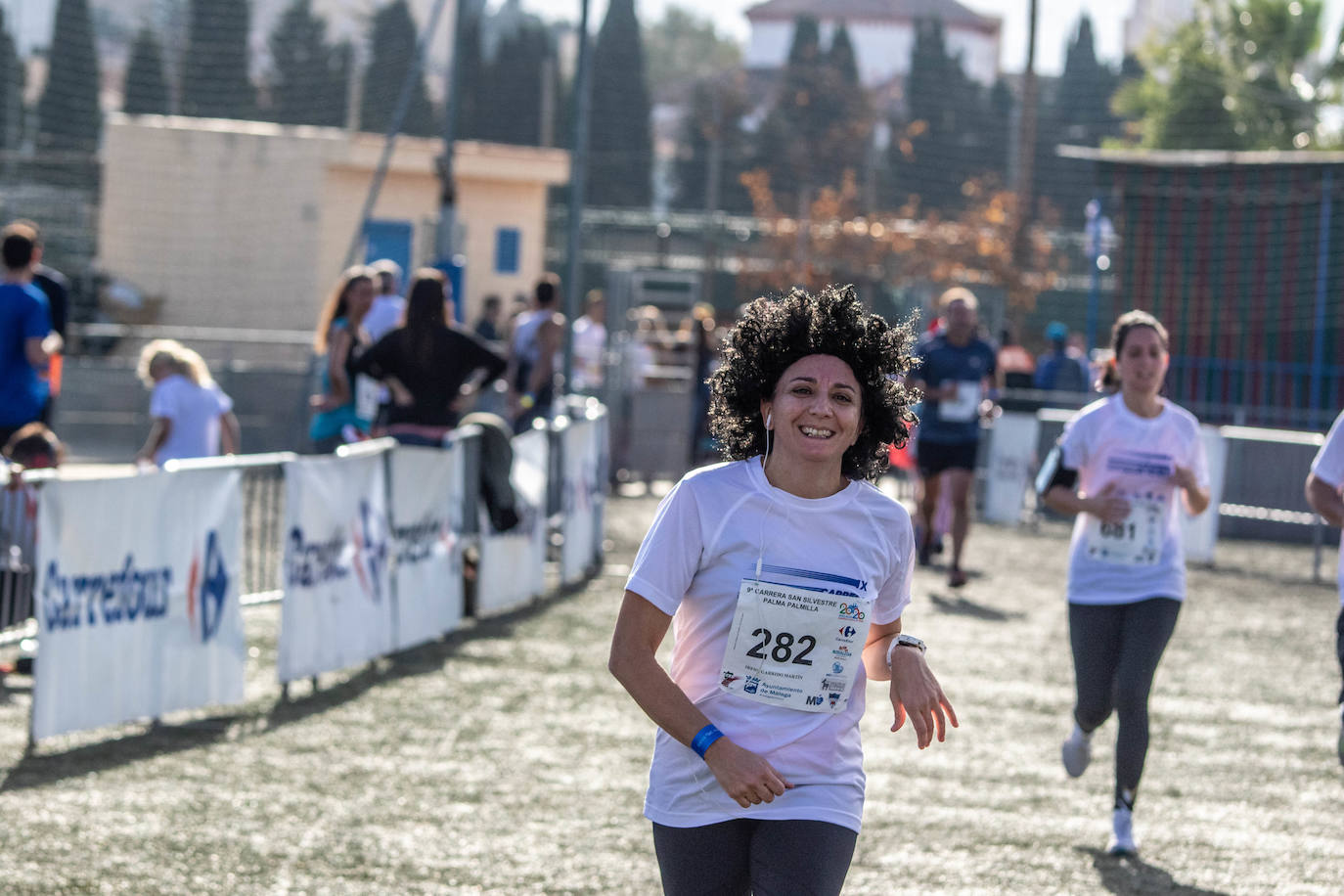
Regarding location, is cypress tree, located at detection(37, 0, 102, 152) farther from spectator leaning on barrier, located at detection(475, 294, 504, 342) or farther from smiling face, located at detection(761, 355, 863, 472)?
smiling face, located at detection(761, 355, 863, 472)

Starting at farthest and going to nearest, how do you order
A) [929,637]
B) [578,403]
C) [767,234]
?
[767,234] → [578,403] → [929,637]

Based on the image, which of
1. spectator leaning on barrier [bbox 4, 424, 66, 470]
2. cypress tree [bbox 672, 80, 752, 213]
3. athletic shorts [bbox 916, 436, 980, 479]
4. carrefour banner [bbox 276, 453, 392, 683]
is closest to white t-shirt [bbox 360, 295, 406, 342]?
athletic shorts [bbox 916, 436, 980, 479]

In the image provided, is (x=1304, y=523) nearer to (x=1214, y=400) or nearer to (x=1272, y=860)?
(x=1214, y=400)

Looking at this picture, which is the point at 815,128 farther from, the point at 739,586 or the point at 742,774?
the point at 742,774

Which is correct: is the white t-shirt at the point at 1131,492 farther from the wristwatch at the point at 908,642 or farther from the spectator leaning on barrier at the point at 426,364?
the spectator leaning on barrier at the point at 426,364

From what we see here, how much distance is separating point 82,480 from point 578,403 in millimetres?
8257

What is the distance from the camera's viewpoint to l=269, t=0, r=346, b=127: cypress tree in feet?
79.6

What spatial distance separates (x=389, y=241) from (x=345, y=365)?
17.9m

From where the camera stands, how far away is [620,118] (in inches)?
2406

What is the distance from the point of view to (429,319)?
10734mm

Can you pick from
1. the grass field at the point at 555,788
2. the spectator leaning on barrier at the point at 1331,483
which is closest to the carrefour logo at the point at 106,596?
the grass field at the point at 555,788

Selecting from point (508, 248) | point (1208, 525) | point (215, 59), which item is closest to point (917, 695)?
point (1208, 525)

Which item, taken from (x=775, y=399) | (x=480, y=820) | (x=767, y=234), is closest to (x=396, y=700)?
(x=480, y=820)

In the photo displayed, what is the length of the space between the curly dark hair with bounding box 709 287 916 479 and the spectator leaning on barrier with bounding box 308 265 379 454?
7708 millimetres
